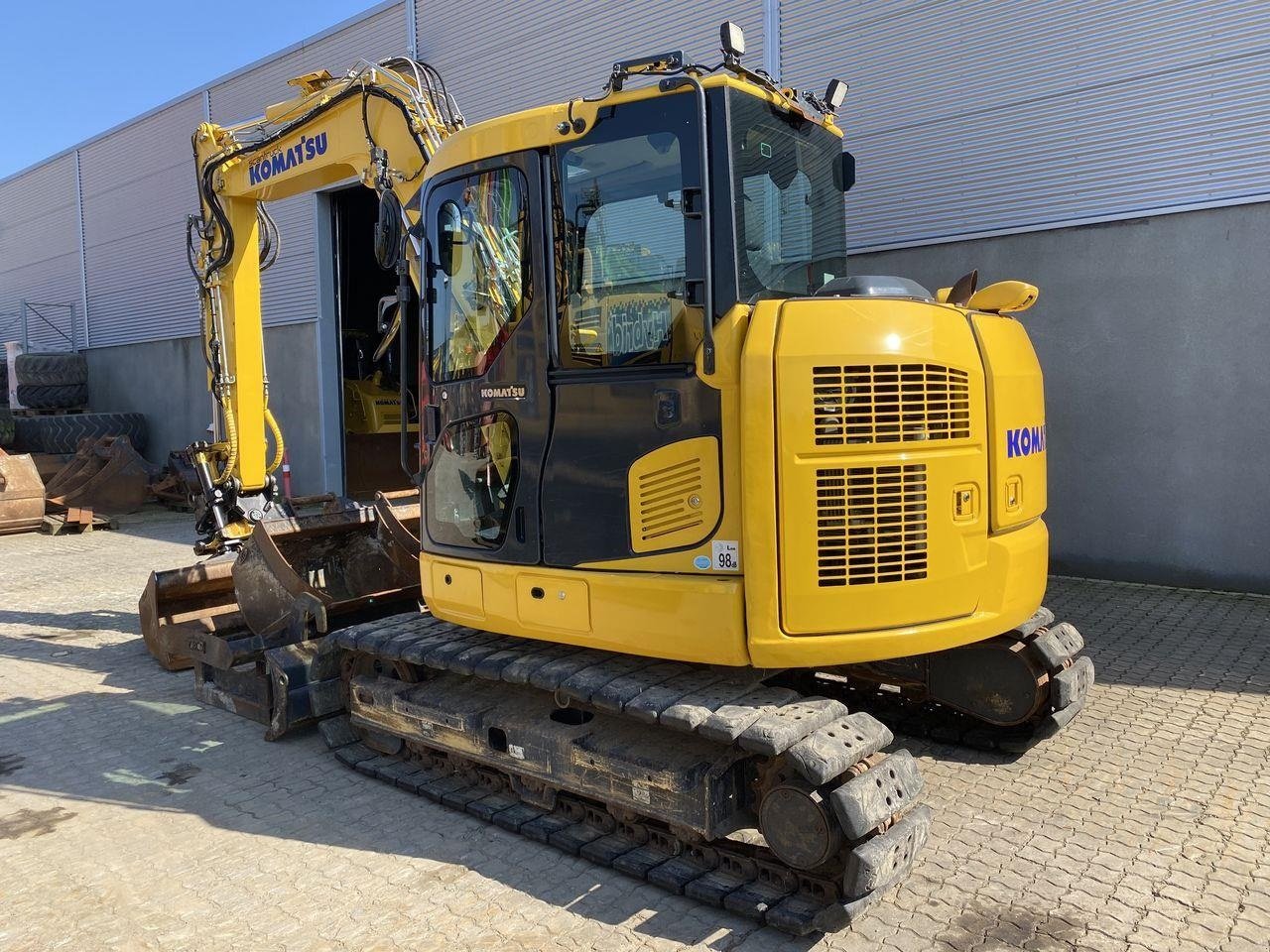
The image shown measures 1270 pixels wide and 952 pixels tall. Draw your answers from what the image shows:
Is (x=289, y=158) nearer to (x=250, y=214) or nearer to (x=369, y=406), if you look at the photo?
(x=250, y=214)

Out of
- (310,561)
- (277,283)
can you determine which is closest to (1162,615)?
(310,561)

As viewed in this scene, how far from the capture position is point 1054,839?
13.4 feet

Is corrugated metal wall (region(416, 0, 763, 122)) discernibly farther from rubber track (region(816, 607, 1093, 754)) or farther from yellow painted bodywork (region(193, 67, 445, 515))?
rubber track (region(816, 607, 1093, 754))

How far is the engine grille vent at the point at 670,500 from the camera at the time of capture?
148 inches

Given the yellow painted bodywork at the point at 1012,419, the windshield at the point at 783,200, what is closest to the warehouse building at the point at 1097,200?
the yellow painted bodywork at the point at 1012,419

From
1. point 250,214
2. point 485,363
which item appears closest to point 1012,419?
point 485,363

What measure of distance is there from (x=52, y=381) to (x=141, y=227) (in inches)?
151

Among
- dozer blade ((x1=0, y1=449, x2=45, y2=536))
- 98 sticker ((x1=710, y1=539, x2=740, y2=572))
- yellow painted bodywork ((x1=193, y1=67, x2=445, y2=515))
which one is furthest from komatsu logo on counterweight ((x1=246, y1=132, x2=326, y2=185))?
dozer blade ((x1=0, y1=449, x2=45, y2=536))

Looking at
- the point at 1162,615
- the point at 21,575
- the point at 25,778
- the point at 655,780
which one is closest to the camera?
the point at 655,780

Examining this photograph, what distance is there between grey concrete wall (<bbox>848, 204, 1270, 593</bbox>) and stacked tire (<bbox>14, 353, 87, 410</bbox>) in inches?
755

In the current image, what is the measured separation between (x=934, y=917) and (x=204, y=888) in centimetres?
289

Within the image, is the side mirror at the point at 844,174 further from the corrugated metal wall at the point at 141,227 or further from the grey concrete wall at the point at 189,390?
the corrugated metal wall at the point at 141,227

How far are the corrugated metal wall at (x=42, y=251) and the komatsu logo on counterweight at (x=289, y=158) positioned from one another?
1868 centimetres

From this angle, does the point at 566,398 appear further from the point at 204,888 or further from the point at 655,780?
the point at 204,888
